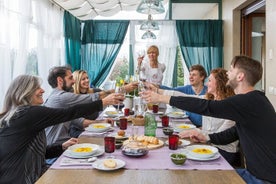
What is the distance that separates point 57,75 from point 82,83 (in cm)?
62

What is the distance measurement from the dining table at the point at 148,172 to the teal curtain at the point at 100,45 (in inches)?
173

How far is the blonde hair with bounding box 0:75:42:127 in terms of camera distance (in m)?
1.90

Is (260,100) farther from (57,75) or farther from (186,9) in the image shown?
(186,9)

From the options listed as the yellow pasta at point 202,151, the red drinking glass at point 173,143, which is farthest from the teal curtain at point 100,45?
the yellow pasta at point 202,151

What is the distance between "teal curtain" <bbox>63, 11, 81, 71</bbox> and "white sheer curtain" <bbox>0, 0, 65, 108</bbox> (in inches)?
4.9

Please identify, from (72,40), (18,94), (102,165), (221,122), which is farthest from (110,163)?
(72,40)

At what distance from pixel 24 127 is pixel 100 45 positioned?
14.5ft

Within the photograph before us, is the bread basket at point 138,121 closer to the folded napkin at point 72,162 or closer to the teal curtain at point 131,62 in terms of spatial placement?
the folded napkin at point 72,162

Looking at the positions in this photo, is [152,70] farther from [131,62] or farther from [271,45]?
[271,45]

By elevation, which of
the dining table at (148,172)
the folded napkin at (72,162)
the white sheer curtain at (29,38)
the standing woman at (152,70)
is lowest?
the dining table at (148,172)

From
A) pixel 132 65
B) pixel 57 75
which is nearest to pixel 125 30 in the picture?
pixel 132 65

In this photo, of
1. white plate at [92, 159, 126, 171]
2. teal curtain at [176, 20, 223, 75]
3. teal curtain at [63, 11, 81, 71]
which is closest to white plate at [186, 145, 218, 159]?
white plate at [92, 159, 126, 171]

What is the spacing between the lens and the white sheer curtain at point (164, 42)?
6055 mm

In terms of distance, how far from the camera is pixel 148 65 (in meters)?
4.81
